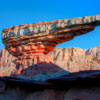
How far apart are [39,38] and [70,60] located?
46.5 m

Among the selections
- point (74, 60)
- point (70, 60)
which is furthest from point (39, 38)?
point (70, 60)

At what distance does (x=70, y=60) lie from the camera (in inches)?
2127

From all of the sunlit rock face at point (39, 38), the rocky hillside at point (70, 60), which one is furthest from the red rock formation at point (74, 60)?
the sunlit rock face at point (39, 38)

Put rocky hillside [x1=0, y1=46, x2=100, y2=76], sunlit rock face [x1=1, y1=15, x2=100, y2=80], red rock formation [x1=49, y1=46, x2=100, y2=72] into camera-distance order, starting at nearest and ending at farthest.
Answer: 1. sunlit rock face [x1=1, y1=15, x2=100, y2=80]
2. red rock formation [x1=49, y1=46, x2=100, y2=72]
3. rocky hillside [x1=0, y1=46, x2=100, y2=76]

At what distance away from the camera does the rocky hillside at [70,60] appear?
47562 mm

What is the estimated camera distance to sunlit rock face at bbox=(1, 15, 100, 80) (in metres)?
7.32

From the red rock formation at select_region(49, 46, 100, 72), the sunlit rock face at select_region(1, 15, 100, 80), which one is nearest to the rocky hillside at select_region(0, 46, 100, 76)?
the red rock formation at select_region(49, 46, 100, 72)

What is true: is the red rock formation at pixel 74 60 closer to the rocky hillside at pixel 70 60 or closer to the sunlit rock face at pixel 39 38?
the rocky hillside at pixel 70 60

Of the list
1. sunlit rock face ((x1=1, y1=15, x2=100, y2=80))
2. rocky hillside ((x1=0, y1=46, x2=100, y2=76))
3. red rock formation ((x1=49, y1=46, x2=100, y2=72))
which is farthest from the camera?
rocky hillside ((x1=0, y1=46, x2=100, y2=76))

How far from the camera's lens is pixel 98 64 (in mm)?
47406

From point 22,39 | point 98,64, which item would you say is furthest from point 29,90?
point 98,64

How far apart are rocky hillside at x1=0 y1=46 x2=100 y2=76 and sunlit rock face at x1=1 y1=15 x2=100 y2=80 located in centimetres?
3771

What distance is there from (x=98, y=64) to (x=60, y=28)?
42.2 meters

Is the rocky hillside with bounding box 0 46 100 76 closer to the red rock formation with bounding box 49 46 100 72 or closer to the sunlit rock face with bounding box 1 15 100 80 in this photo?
the red rock formation with bounding box 49 46 100 72
